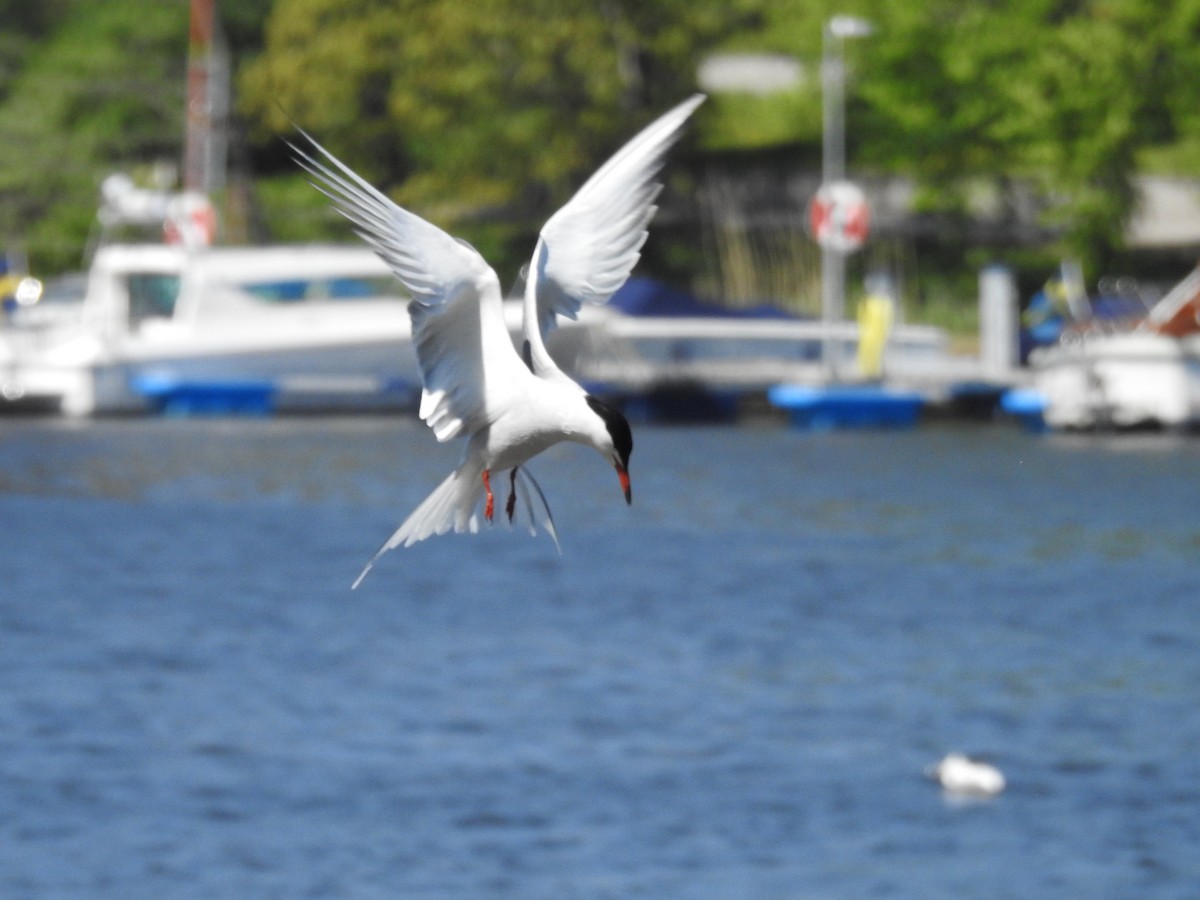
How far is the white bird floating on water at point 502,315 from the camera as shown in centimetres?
721

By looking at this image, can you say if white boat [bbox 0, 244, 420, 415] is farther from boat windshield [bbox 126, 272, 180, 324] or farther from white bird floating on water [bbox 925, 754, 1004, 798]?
white bird floating on water [bbox 925, 754, 1004, 798]

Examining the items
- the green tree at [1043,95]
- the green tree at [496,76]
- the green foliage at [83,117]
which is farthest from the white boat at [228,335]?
the green foliage at [83,117]

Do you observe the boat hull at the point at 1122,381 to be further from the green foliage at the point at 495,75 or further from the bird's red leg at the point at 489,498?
the bird's red leg at the point at 489,498

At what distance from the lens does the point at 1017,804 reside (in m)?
16.6

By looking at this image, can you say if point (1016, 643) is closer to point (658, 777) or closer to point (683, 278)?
point (658, 777)

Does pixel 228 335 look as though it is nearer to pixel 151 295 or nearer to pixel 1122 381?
pixel 151 295

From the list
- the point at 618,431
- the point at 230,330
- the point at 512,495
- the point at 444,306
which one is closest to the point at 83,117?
the point at 230,330

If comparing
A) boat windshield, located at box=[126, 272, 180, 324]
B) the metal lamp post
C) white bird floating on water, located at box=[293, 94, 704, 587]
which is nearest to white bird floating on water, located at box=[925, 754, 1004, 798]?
white bird floating on water, located at box=[293, 94, 704, 587]

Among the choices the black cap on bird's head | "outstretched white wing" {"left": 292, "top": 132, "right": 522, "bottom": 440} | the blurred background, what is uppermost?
the blurred background

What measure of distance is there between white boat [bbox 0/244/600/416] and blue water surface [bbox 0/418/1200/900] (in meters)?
0.74

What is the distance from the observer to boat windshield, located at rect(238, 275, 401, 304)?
109 ft

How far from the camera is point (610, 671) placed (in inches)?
806

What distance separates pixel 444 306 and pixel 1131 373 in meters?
26.5

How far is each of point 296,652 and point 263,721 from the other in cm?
295
